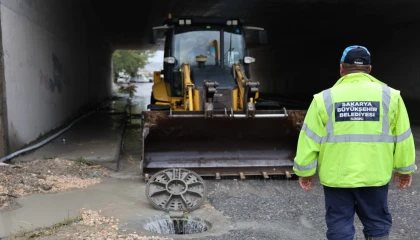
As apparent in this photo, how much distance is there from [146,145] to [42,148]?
2.79 m

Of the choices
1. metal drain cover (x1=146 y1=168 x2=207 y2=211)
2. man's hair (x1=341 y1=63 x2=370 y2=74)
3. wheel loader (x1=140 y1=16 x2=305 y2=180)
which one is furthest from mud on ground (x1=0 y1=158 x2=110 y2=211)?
man's hair (x1=341 y1=63 x2=370 y2=74)

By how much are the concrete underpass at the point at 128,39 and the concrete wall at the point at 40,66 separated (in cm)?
2

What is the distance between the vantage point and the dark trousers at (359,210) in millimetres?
3062

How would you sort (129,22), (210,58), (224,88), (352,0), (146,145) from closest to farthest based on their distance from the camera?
1. (146,145)
2. (224,88)
3. (210,58)
4. (352,0)
5. (129,22)

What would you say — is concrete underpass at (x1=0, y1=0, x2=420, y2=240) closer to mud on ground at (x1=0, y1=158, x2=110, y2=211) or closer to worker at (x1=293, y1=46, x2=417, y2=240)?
mud on ground at (x1=0, y1=158, x2=110, y2=211)

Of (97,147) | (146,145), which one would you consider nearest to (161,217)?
(146,145)

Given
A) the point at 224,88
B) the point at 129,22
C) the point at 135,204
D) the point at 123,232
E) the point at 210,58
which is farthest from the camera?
the point at 129,22

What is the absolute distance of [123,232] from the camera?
4418 millimetres

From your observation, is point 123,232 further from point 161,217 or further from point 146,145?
point 146,145

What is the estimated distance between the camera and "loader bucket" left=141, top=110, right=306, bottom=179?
6660 mm

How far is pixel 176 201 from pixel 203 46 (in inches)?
157

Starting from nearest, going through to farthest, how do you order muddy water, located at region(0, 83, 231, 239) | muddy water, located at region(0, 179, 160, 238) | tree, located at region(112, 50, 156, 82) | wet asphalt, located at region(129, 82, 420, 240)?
wet asphalt, located at region(129, 82, 420, 240) → muddy water, located at region(0, 83, 231, 239) → muddy water, located at region(0, 179, 160, 238) → tree, located at region(112, 50, 156, 82)

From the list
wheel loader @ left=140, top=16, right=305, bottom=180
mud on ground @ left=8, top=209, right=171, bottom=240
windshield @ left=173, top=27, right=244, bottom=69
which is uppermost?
windshield @ left=173, top=27, right=244, bottom=69

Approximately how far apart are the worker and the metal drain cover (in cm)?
247
